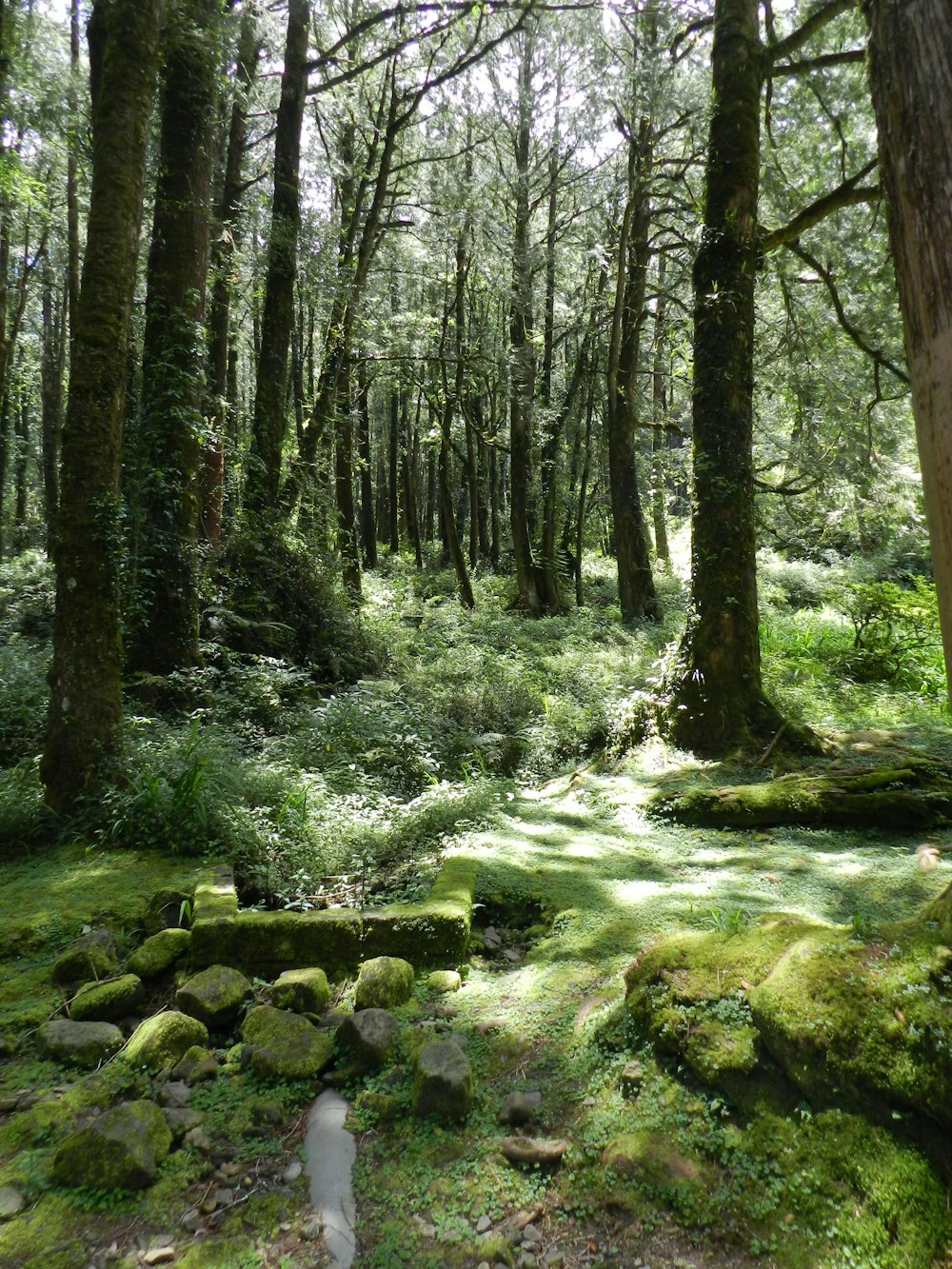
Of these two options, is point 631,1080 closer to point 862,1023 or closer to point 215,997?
point 862,1023

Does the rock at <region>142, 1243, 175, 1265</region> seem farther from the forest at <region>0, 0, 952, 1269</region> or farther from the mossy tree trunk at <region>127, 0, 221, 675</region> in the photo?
the mossy tree trunk at <region>127, 0, 221, 675</region>

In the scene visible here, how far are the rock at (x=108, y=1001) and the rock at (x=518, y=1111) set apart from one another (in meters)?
1.90

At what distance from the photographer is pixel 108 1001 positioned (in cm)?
352

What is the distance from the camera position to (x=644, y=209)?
53.6ft

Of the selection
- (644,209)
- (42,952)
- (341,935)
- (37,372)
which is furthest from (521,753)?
(37,372)

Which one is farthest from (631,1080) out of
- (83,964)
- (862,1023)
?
(83,964)

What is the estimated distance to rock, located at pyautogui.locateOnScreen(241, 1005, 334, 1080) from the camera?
313cm

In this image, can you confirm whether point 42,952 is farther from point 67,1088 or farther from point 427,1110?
point 427,1110

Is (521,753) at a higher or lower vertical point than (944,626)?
lower

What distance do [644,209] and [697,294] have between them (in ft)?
34.5

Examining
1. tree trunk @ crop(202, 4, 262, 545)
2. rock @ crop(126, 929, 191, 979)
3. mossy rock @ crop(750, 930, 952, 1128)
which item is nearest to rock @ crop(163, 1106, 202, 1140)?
rock @ crop(126, 929, 191, 979)

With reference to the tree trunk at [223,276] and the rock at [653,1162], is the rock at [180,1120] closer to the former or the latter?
the rock at [653,1162]

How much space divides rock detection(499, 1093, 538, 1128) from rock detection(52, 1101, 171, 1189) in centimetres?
122

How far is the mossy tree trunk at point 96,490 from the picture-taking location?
18.3ft
